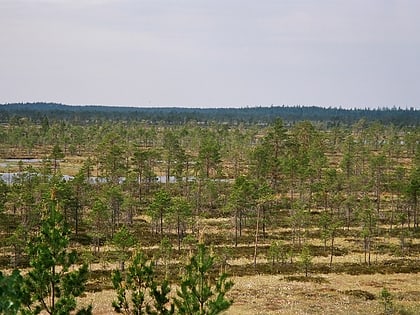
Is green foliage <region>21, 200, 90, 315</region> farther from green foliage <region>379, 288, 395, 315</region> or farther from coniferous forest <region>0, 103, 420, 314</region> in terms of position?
green foliage <region>379, 288, 395, 315</region>

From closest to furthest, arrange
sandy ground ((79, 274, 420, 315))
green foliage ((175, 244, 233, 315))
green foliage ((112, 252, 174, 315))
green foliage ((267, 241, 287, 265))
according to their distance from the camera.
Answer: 1. green foliage ((175, 244, 233, 315))
2. green foliage ((112, 252, 174, 315))
3. sandy ground ((79, 274, 420, 315))
4. green foliage ((267, 241, 287, 265))

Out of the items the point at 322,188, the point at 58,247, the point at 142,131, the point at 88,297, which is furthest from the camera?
the point at 142,131

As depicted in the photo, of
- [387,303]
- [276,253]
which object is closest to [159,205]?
[276,253]

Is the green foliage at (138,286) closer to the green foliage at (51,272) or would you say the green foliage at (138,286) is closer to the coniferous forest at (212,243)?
the coniferous forest at (212,243)

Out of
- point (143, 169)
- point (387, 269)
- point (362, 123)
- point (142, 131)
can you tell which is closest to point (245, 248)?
point (387, 269)

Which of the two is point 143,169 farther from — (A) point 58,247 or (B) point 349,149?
(A) point 58,247

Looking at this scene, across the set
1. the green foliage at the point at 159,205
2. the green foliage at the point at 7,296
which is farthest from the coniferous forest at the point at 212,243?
the green foliage at the point at 159,205

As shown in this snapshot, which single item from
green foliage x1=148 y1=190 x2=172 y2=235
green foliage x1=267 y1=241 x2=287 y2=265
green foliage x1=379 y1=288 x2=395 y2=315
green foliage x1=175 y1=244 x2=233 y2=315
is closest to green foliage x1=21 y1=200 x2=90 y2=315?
green foliage x1=175 y1=244 x2=233 y2=315

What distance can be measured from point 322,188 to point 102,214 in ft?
94.4

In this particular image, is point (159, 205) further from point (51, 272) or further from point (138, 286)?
point (51, 272)

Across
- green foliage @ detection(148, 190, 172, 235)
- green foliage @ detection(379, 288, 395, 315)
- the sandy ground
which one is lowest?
the sandy ground

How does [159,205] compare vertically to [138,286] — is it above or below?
below

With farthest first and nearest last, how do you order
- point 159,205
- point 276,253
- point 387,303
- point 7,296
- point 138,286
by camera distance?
1. point 159,205
2. point 276,253
3. point 387,303
4. point 138,286
5. point 7,296

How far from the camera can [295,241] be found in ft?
173
